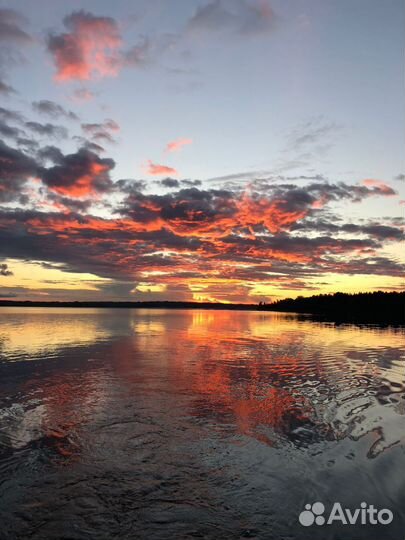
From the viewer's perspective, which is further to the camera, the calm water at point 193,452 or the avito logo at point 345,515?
the avito logo at point 345,515

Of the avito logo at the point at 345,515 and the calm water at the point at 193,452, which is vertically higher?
Result: the calm water at the point at 193,452

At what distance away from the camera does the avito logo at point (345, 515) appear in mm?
9109

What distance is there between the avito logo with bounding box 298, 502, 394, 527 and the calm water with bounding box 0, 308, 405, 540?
186mm

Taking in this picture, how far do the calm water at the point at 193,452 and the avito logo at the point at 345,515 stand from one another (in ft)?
0.61

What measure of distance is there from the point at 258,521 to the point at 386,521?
3.04 m

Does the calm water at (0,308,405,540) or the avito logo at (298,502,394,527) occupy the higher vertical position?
the calm water at (0,308,405,540)

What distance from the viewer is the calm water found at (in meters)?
8.76

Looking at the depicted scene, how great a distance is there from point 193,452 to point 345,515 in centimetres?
473

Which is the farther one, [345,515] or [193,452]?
[193,452]

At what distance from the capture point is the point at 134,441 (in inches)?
516

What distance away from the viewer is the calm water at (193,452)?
876 cm

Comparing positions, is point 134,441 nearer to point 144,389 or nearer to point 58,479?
point 58,479

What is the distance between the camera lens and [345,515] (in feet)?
31.0

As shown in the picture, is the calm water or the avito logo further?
the avito logo
